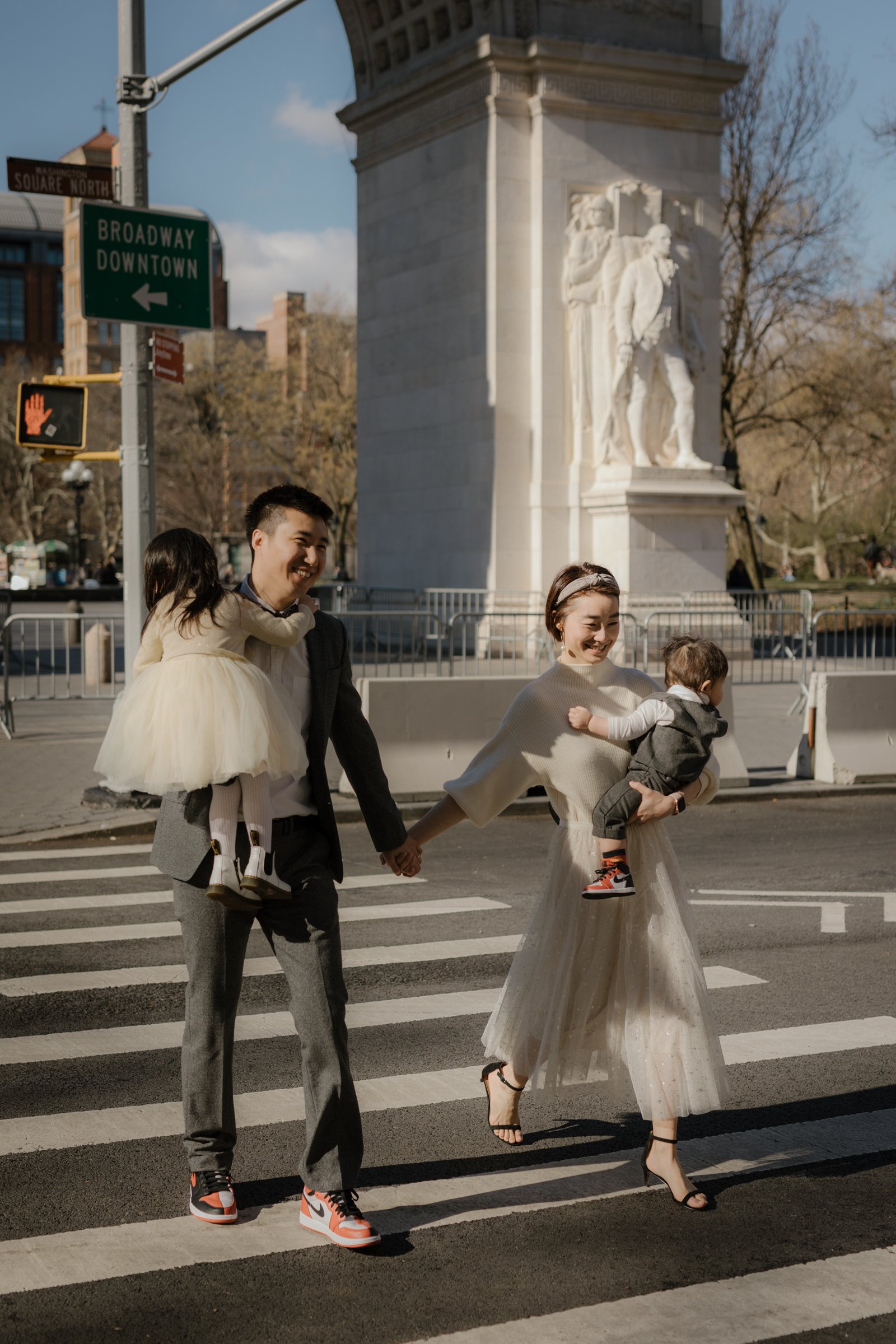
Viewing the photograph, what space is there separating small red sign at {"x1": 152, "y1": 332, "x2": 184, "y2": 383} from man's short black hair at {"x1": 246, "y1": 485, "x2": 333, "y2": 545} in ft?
26.6

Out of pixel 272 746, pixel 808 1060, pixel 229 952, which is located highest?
pixel 272 746

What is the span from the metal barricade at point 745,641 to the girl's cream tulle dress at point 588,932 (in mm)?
16088

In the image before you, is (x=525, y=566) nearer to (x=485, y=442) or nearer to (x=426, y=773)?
(x=485, y=442)

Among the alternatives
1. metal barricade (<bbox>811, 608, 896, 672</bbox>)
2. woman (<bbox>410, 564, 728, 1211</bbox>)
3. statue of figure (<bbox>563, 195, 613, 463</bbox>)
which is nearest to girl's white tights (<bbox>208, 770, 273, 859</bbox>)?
woman (<bbox>410, 564, 728, 1211</bbox>)

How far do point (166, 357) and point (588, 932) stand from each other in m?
8.55

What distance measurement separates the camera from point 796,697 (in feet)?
69.1

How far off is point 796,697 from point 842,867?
11030mm

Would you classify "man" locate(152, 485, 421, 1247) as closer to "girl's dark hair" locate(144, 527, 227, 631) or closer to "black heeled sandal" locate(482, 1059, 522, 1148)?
"girl's dark hair" locate(144, 527, 227, 631)

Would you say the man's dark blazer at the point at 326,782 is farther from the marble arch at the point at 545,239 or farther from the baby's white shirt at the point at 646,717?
the marble arch at the point at 545,239

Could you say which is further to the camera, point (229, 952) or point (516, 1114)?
point (516, 1114)

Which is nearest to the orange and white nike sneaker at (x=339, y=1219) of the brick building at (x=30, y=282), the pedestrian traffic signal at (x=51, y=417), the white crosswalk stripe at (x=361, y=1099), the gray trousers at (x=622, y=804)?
the white crosswalk stripe at (x=361, y=1099)

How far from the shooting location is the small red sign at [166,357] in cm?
1220

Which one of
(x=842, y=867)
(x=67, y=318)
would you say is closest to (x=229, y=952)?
(x=842, y=867)

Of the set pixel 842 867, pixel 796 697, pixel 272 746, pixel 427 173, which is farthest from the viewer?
pixel 427 173
